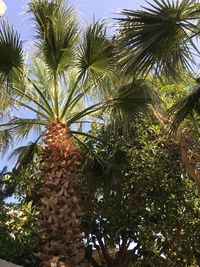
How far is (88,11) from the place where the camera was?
7793mm

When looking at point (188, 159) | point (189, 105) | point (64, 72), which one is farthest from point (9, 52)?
point (188, 159)

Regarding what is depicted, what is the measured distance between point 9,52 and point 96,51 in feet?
4.91

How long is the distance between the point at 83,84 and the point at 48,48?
976 millimetres

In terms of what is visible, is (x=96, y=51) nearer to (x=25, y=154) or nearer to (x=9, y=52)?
(x=9, y=52)

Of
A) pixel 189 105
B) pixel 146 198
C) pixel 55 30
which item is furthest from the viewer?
pixel 146 198

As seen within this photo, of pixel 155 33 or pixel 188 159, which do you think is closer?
pixel 155 33

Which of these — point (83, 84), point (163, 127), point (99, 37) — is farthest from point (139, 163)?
point (99, 37)

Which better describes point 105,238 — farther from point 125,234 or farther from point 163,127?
point 163,127

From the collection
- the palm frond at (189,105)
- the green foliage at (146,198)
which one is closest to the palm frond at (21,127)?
the green foliage at (146,198)

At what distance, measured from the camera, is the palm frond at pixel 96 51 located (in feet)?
25.3

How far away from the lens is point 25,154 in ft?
32.1

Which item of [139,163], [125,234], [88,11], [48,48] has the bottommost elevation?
[125,234]

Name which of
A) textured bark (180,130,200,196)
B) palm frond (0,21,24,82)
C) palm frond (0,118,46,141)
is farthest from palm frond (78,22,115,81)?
textured bark (180,130,200,196)

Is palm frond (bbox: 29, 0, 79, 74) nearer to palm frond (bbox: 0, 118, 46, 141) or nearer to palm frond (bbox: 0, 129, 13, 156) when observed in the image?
palm frond (bbox: 0, 118, 46, 141)
